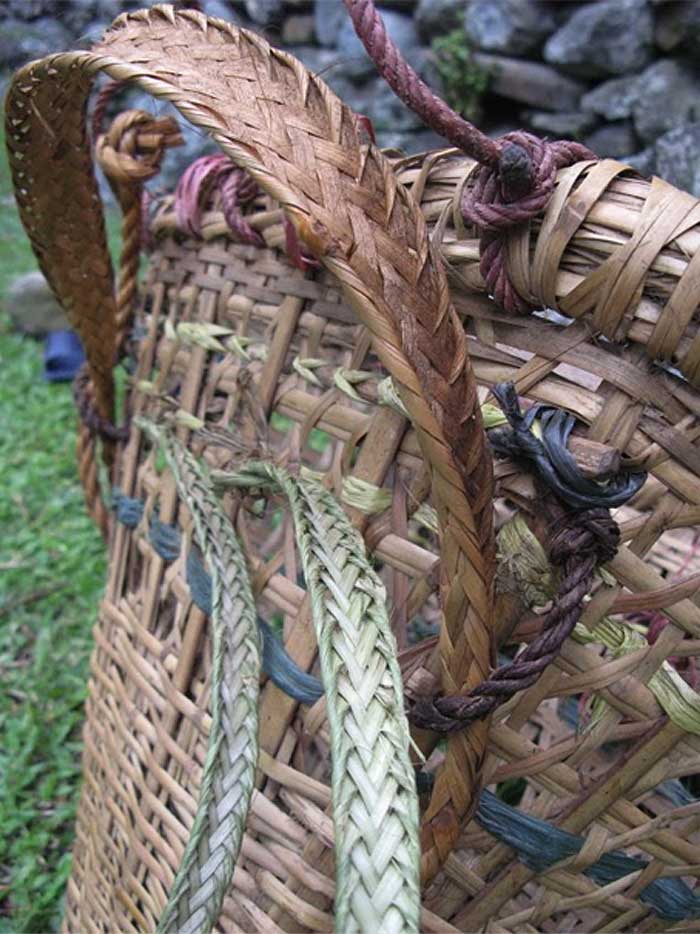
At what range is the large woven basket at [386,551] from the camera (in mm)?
377

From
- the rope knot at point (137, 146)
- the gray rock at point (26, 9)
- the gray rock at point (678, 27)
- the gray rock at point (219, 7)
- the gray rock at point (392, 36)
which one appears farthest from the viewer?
the gray rock at point (26, 9)

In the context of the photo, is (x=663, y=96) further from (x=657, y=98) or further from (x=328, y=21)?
(x=328, y=21)

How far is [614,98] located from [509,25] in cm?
45

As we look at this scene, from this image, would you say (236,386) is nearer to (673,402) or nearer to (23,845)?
(673,402)

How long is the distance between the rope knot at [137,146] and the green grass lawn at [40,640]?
0.66 meters

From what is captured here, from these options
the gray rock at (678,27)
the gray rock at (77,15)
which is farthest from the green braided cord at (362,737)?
the gray rock at (77,15)

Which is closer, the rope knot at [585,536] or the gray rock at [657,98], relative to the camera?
the rope knot at [585,536]

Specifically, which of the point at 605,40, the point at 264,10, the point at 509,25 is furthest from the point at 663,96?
the point at 264,10

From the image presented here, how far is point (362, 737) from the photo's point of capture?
37 cm

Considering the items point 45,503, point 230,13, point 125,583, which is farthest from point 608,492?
point 230,13

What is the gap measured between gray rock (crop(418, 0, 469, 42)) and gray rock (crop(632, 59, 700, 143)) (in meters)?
0.73

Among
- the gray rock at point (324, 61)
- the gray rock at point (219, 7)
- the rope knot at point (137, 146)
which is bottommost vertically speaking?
the gray rock at point (219, 7)

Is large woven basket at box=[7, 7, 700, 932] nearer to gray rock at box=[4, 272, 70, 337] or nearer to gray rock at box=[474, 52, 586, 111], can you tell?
gray rock at box=[4, 272, 70, 337]

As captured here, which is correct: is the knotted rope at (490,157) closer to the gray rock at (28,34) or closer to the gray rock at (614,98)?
the gray rock at (614,98)
